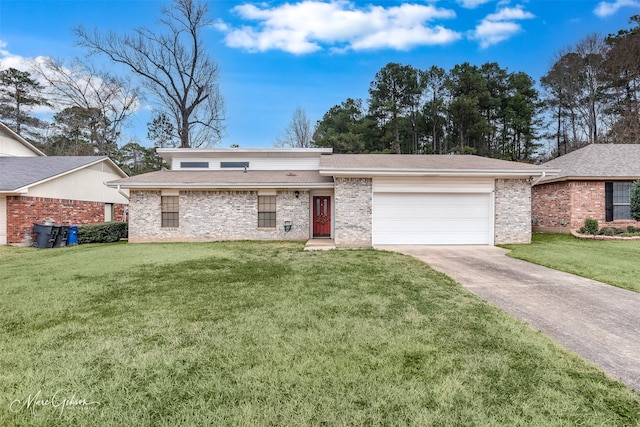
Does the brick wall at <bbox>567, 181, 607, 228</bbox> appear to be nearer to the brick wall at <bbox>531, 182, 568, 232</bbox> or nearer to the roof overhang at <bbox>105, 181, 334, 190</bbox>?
the brick wall at <bbox>531, 182, 568, 232</bbox>

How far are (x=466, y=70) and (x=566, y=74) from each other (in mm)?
8541

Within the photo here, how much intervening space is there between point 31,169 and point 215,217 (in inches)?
401

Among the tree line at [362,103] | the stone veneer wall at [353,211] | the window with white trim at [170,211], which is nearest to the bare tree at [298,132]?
the tree line at [362,103]

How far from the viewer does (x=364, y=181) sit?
34.0ft

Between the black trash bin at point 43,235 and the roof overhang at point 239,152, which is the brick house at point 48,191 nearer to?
the black trash bin at point 43,235

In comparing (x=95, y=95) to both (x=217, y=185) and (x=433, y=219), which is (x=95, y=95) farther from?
(x=433, y=219)

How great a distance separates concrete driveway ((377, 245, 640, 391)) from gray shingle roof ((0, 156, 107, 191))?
16.1 metres

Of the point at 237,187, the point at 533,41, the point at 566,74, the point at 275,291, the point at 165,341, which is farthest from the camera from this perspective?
the point at 566,74

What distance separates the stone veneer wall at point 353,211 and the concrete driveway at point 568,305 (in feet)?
9.91

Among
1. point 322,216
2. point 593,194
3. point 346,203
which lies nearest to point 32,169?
point 322,216

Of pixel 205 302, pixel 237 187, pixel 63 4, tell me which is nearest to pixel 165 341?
pixel 205 302

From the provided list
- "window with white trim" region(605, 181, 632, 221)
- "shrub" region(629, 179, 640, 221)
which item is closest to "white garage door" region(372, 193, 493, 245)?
"shrub" region(629, 179, 640, 221)

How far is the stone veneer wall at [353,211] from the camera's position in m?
10.3

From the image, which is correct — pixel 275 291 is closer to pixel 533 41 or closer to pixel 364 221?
pixel 364 221
